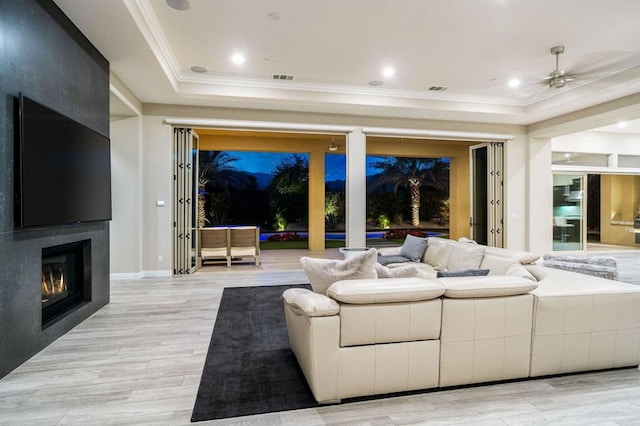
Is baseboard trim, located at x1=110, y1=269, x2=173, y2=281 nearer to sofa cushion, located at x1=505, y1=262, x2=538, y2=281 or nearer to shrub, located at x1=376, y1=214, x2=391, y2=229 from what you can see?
sofa cushion, located at x1=505, y1=262, x2=538, y2=281

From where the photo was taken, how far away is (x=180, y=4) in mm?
3652

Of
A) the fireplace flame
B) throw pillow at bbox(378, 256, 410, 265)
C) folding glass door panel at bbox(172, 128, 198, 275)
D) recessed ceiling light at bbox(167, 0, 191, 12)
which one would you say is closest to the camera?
the fireplace flame

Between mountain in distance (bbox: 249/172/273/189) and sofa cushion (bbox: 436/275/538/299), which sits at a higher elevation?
mountain in distance (bbox: 249/172/273/189)

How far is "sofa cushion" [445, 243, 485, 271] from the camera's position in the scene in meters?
4.14

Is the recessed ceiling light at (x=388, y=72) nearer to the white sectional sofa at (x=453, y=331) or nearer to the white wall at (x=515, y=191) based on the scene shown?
the white wall at (x=515, y=191)

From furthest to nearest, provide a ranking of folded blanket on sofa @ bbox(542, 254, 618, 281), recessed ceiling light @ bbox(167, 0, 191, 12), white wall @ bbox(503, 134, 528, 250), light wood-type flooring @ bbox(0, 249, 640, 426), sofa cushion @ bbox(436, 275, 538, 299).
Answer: white wall @ bbox(503, 134, 528, 250) < folded blanket on sofa @ bbox(542, 254, 618, 281) < recessed ceiling light @ bbox(167, 0, 191, 12) < sofa cushion @ bbox(436, 275, 538, 299) < light wood-type flooring @ bbox(0, 249, 640, 426)

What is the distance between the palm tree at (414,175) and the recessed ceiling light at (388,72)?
27.8 feet

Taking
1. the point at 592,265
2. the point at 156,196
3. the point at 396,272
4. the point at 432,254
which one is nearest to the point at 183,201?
the point at 156,196

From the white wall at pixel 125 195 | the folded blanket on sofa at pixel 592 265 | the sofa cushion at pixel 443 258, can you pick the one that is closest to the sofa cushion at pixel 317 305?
the sofa cushion at pixel 443 258

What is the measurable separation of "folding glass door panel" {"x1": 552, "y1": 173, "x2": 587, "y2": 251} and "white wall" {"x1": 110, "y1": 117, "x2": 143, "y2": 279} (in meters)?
9.90

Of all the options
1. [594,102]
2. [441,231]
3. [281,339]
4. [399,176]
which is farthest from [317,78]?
[441,231]

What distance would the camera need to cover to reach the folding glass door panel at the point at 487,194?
310 inches

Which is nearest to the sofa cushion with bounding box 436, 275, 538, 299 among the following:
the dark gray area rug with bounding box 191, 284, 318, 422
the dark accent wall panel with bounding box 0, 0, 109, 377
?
→ the dark gray area rug with bounding box 191, 284, 318, 422

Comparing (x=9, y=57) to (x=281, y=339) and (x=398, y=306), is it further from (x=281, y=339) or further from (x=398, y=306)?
(x=398, y=306)
